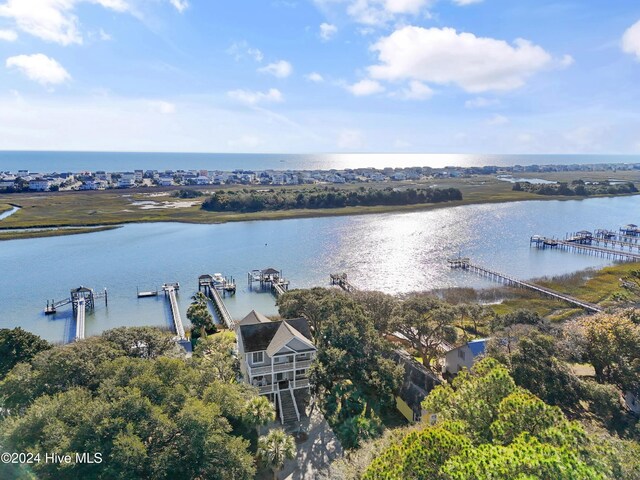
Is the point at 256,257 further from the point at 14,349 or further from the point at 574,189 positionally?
the point at 574,189

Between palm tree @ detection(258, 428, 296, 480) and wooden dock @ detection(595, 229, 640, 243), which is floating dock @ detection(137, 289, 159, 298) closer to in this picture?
palm tree @ detection(258, 428, 296, 480)

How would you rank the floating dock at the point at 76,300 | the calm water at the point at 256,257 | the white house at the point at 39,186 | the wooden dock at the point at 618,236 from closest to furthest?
the floating dock at the point at 76,300 < the calm water at the point at 256,257 < the wooden dock at the point at 618,236 < the white house at the point at 39,186

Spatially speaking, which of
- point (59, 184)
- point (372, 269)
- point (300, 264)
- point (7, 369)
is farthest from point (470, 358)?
point (59, 184)

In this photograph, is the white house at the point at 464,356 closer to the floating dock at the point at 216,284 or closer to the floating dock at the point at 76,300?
the floating dock at the point at 216,284

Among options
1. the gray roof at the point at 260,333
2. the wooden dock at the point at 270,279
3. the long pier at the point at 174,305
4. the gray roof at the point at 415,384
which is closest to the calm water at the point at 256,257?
the long pier at the point at 174,305

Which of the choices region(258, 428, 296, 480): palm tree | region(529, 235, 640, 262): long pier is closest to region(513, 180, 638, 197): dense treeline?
region(529, 235, 640, 262): long pier

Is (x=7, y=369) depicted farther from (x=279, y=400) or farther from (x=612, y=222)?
(x=612, y=222)
